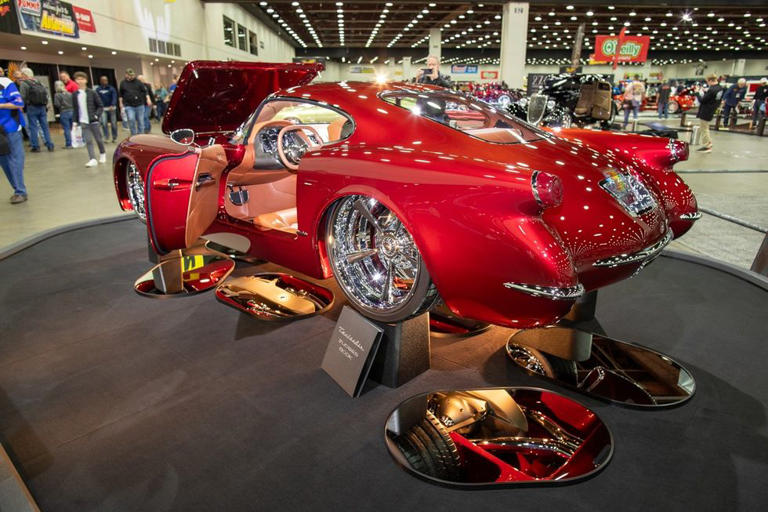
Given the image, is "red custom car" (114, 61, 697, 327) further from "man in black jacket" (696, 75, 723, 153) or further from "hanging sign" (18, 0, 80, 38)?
"hanging sign" (18, 0, 80, 38)

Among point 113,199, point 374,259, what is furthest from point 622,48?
point 374,259

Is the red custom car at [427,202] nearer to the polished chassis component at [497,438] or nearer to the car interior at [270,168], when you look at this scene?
the car interior at [270,168]

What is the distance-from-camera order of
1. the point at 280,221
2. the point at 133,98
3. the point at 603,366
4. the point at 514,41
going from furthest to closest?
1. the point at 514,41
2. the point at 133,98
3. the point at 280,221
4. the point at 603,366

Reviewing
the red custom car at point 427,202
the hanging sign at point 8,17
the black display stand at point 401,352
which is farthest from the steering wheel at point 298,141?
the hanging sign at point 8,17

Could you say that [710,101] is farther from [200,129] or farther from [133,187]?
[133,187]

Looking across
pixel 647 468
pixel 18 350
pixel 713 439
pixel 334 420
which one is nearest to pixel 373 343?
pixel 334 420

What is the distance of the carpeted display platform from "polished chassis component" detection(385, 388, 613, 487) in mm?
61

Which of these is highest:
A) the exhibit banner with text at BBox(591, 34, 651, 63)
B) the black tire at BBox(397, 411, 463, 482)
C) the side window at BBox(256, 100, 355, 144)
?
the exhibit banner with text at BBox(591, 34, 651, 63)

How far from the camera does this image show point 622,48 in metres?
22.2

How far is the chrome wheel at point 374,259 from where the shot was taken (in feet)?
8.13

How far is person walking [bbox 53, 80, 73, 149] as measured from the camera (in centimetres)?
1056

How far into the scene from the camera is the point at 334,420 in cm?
218

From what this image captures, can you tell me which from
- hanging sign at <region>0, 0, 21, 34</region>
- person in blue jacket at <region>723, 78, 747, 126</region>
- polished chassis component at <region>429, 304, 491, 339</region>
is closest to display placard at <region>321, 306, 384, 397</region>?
polished chassis component at <region>429, 304, 491, 339</region>

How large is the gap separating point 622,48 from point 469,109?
22746 mm
